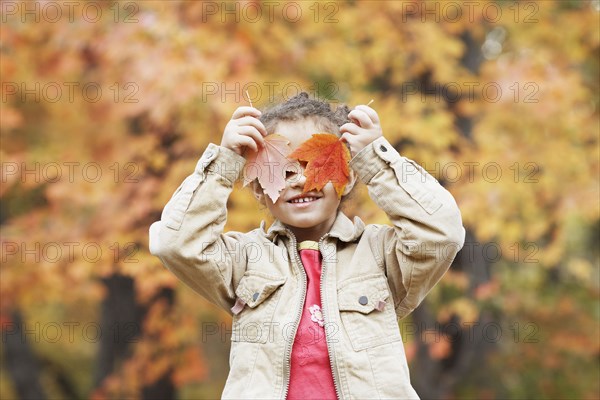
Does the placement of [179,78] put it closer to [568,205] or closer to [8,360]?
[568,205]

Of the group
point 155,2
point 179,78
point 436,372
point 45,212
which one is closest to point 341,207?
point 179,78

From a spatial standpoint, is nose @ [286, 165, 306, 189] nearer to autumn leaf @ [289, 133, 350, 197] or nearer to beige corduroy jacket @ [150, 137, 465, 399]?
autumn leaf @ [289, 133, 350, 197]

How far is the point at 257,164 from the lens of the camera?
2.41 m

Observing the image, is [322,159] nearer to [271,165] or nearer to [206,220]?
[271,165]

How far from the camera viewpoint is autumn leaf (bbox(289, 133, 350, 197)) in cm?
238

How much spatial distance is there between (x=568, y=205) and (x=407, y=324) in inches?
113

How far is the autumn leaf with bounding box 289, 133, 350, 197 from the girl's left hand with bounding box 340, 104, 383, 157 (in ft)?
0.19

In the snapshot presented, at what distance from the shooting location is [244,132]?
2.37 metres

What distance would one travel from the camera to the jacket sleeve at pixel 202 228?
231cm

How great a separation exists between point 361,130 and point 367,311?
1.78 ft

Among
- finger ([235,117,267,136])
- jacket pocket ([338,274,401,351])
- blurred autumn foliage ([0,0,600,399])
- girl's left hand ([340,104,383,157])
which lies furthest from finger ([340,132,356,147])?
blurred autumn foliage ([0,0,600,399])

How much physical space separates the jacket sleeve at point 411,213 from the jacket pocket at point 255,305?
1.21 feet

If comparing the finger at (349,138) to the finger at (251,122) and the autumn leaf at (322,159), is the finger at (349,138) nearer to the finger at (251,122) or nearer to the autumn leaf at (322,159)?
the autumn leaf at (322,159)

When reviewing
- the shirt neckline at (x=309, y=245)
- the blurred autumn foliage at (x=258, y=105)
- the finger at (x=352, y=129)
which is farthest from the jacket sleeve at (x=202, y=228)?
the blurred autumn foliage at (x=258, y=105)
